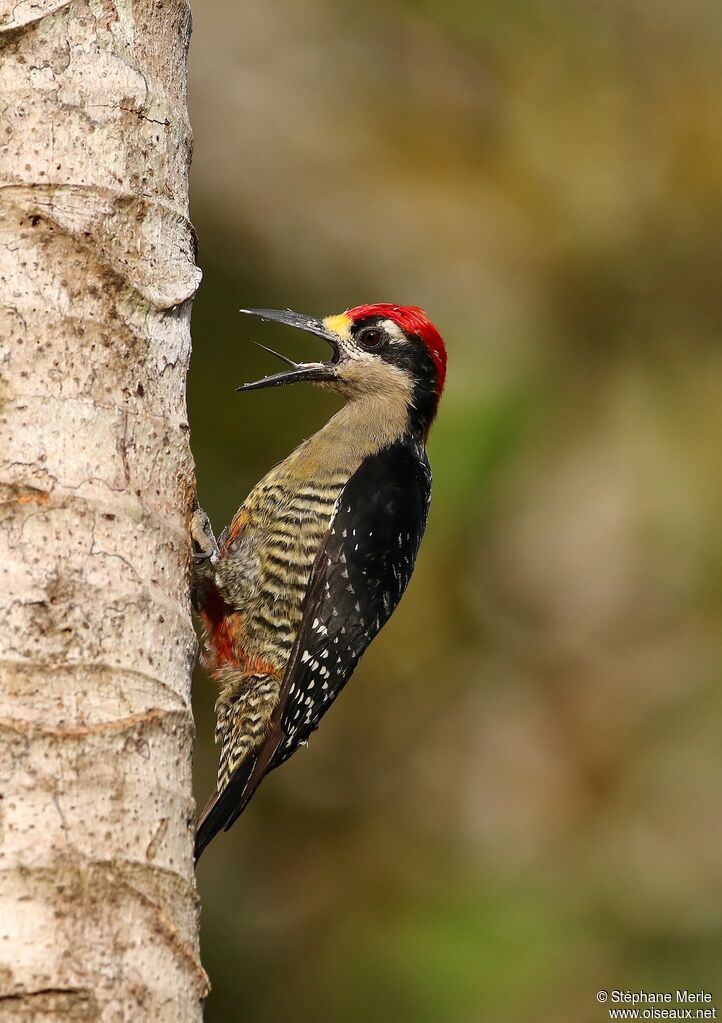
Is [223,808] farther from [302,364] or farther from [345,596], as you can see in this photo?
[302,364]

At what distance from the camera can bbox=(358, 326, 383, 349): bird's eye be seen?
4.64m

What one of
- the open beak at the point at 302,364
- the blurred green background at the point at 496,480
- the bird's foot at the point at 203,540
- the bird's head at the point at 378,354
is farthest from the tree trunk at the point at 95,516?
the blurred green background at the point at 496,480

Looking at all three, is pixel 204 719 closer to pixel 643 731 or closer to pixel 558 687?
pixel 558 687

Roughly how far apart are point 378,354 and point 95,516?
248 cm

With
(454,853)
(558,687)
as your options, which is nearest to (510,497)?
(558,687)

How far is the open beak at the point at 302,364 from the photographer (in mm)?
4301

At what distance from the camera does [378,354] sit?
4.64m

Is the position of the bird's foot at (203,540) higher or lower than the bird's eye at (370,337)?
A: lower

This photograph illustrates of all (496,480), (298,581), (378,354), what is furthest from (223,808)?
(496,480)

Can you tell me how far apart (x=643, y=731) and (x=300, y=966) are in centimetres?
162

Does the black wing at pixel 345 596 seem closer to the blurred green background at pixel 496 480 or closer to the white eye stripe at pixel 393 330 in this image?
the white eye stripe at pixel 393 330

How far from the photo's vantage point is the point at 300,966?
4.94 m

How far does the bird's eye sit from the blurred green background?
537mm

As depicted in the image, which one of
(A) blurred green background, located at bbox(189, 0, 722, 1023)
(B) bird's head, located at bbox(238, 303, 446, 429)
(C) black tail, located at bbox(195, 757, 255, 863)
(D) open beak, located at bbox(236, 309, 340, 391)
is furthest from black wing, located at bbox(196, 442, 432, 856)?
(A) blurred green background, located at bbox(189, 0, 722, 1023)
